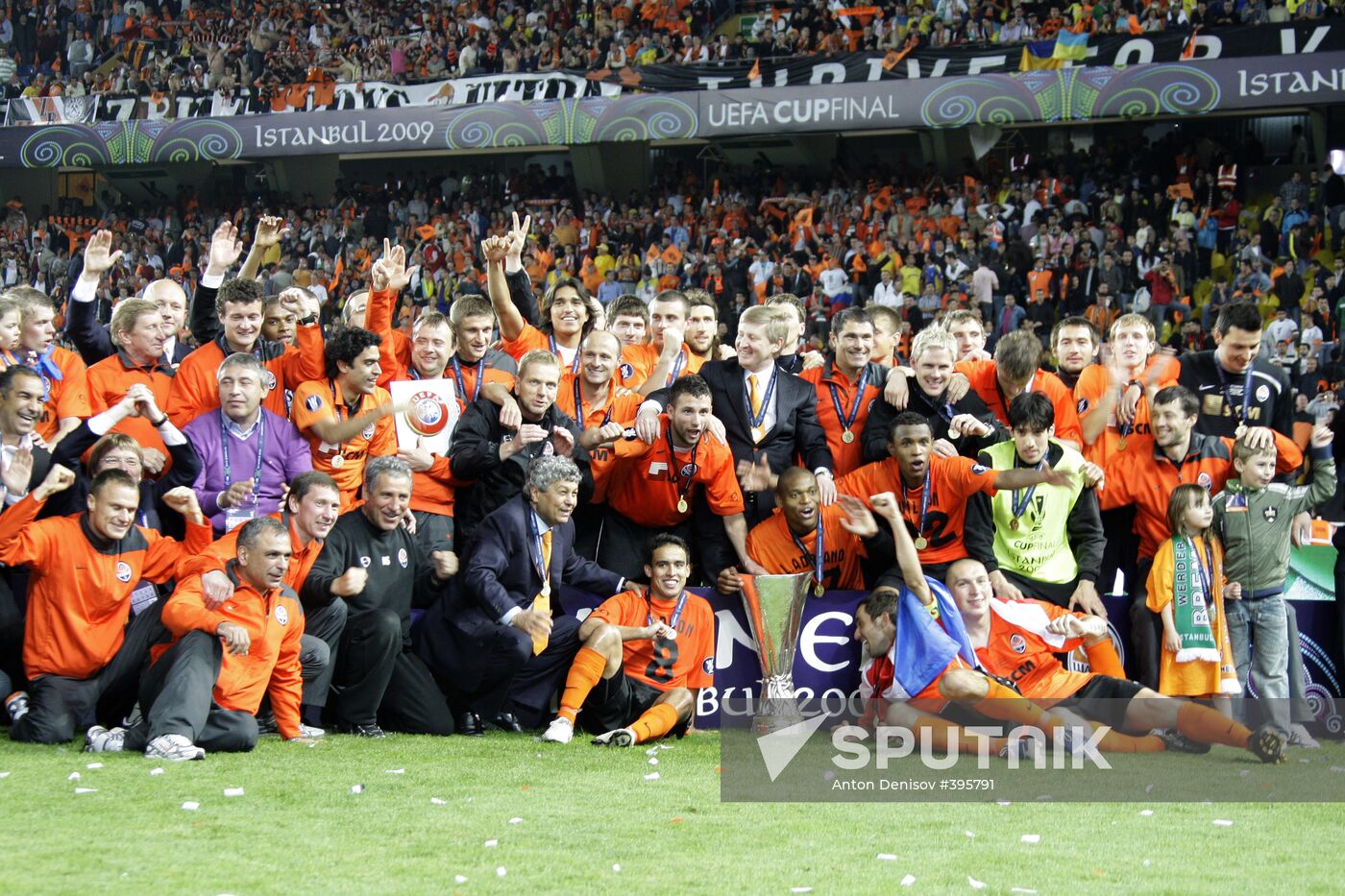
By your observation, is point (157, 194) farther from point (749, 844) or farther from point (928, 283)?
point (749, 844)

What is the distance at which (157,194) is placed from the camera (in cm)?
3312

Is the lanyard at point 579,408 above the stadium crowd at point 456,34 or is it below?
below

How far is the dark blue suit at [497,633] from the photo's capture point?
7367 mm

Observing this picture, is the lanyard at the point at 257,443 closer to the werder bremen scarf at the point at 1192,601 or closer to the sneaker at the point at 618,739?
the sneaker at the point at 618,739

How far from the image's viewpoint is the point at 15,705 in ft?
22.7

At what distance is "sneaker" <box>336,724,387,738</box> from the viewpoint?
726 cm

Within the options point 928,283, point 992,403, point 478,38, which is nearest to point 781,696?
point 992,403

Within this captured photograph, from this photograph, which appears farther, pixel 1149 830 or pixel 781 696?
pixel 781 696

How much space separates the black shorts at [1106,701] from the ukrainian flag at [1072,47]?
18.1m

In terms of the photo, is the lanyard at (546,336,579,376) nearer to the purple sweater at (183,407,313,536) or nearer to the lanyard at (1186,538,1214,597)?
the purple sweater at (183,407,313,536)

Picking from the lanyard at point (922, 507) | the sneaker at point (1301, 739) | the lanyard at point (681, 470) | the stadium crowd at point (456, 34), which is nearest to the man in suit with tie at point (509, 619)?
the lanyard at point (681, 470)

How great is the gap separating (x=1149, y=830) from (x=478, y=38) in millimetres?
26306

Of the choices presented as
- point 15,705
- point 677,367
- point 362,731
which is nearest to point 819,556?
point 677,367

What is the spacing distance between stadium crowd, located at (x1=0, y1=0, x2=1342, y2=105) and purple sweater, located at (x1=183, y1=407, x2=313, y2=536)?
62.4 ft
